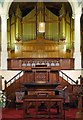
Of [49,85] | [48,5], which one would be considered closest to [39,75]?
[49,85]

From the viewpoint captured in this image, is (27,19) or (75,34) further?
(27,19)

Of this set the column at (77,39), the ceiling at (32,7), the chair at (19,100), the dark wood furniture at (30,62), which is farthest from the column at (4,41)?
the chair at (19,100)

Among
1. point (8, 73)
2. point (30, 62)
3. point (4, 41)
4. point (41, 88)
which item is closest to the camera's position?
point (41, 88)

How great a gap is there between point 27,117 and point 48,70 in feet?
12.9

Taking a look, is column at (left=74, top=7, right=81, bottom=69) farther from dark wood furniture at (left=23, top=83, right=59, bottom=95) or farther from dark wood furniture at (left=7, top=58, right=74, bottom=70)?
dark wood furniture at (left=23, top=83, right=59, bottom=95)

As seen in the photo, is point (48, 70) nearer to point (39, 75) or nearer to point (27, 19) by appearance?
point (39, 75)

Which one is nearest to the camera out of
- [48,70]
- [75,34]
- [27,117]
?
[27,117]

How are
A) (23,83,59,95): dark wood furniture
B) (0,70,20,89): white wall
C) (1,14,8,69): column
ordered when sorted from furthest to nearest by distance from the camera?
1. (1,14,8,69): column
2. (0,70,20,89): white wall
3. (23,83,59,95): dark wood furniture

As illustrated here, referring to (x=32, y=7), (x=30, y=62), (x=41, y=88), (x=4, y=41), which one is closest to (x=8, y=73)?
(x=30, y=62)

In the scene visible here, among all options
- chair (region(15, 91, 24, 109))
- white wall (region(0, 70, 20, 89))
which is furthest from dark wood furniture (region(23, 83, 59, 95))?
white wall (region(0, 70, 20, 89))

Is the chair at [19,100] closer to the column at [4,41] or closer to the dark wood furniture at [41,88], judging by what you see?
the dark wood furniture at [41,88]

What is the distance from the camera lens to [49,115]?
10.2 meters

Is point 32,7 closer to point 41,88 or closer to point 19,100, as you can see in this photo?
point 41,88

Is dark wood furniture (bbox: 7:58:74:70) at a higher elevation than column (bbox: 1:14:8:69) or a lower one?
lower
